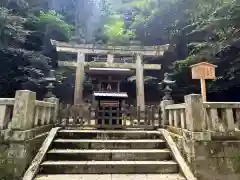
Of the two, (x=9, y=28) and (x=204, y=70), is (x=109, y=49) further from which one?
(x=204, y=70)

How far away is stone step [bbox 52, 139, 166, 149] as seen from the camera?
554cm

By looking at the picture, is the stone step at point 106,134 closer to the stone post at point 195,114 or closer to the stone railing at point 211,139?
the stone railing at point 211,139

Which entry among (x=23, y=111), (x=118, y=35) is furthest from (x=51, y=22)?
(x=23, y=111)

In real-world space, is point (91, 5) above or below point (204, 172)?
above

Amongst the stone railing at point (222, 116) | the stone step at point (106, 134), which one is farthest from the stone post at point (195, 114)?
the stone step at point (106, 134)

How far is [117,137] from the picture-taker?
20.3 ft

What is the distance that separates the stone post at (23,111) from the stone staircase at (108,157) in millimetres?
1044

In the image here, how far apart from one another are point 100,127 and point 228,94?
36.8 ft

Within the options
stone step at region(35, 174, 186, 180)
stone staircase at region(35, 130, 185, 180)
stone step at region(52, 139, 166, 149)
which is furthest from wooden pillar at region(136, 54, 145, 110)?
stone step at region(35, 174, 186, 180)

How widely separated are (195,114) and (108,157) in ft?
8.14

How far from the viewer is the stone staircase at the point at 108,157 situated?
4.51 m

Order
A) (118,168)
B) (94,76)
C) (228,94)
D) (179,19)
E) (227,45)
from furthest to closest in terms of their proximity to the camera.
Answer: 1. (179,19)
2. (228,94)
3. (94,76)
4. (227,45)
5. (118,168)

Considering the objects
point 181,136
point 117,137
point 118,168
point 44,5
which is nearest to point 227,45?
point 181,136

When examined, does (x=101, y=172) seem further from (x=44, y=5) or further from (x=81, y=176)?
(x=44, y=5)
